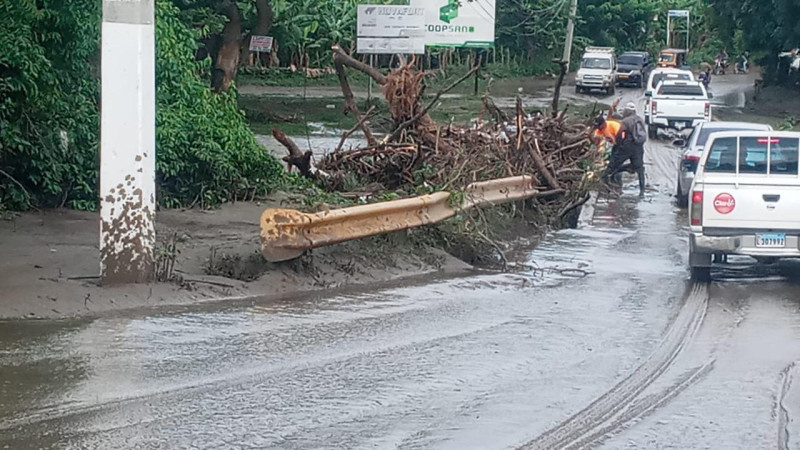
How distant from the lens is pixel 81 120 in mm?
13516

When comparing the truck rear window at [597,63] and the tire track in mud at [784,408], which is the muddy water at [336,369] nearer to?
the tire track in mud at [784,408]

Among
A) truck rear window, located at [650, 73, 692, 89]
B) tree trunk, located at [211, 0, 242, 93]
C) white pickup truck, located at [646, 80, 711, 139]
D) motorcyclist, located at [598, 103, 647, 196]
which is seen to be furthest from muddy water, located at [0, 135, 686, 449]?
truck rear window, located at [650, 73, 692, 89]

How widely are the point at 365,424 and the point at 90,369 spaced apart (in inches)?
86.7

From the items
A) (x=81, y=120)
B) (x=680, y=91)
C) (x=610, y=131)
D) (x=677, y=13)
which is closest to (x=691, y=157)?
(x=610, y=131)

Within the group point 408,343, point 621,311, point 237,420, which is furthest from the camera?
point 621,311

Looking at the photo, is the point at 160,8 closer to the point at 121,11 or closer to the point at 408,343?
the point at 121,11

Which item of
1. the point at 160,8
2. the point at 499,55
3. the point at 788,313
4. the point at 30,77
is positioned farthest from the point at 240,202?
the point at 499,55

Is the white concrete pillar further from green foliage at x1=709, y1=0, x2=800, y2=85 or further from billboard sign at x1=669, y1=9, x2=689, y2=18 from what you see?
billboard sign at x1=669, y1=9, x2=689, y2=18

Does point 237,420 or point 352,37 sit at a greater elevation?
point 352,37

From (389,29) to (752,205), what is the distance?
91.7 ft

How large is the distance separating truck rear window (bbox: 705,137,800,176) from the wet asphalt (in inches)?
70.1

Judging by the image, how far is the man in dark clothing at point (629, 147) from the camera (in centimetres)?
2367

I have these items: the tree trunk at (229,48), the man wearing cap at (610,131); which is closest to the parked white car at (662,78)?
the tree trunk at (229,48)

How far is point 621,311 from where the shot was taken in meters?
11.4
